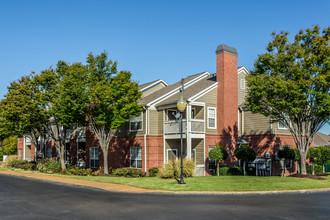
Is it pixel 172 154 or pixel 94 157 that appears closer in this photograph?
pixel 172 154

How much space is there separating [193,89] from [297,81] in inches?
410

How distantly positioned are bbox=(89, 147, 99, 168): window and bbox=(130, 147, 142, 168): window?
564 centimetres

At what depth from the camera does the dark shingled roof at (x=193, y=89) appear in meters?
28.4

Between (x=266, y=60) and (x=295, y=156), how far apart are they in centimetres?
941

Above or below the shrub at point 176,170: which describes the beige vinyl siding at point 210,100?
above

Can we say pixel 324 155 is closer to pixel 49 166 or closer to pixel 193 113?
pixel 193 113

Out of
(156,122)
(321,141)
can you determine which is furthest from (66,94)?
(321,141)

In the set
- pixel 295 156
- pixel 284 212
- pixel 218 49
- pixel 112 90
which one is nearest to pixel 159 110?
pixel 112 90

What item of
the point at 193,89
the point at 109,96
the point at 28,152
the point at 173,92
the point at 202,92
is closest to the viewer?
the point at 109,96

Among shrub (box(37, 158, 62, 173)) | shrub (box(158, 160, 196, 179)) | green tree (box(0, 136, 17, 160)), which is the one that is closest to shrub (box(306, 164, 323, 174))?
shrub (box(158, 160, 196, 179))

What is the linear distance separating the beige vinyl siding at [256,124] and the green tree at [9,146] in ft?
143

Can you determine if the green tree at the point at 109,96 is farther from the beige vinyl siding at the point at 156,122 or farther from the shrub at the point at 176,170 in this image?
the shrub at the point at 176,170

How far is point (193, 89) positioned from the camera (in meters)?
30.1

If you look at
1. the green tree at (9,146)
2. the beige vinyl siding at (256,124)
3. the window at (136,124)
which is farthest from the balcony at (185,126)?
the green tree at (9,146)
